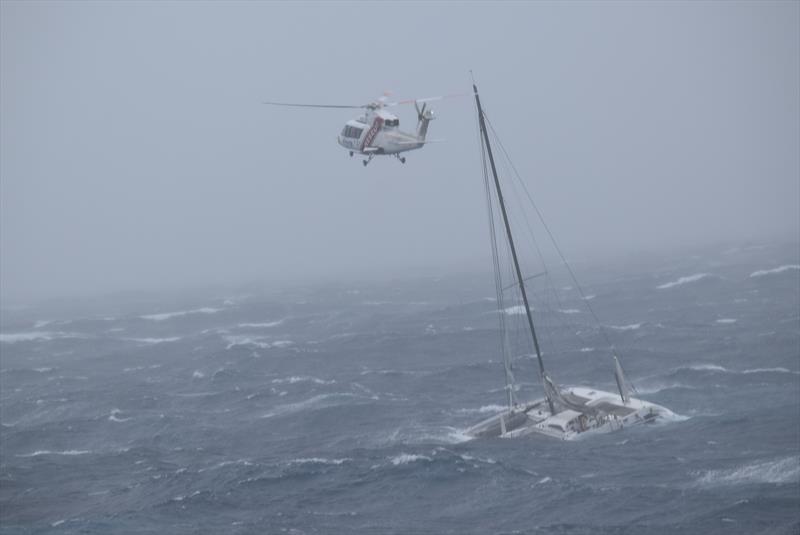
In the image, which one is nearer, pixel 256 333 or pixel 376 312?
pixel 256 333

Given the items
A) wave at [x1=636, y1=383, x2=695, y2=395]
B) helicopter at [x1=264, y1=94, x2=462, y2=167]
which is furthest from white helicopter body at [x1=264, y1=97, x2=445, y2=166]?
wave at [x1=636, y1=383, x2=695, y2=395]

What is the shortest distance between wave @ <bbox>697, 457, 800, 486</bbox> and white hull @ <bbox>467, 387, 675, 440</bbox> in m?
9.28

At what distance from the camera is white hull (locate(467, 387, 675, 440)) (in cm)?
4684

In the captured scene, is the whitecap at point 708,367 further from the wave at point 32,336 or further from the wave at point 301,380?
the wave at point 32,336

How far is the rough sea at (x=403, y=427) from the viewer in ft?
118

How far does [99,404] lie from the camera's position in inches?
2704

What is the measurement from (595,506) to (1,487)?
113 feet

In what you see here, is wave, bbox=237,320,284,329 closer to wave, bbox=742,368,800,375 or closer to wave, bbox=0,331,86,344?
wave, bbox=0,331,86,344

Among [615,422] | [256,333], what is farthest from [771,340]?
[256,333]

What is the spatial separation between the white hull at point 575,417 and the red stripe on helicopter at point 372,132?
19.2 metres

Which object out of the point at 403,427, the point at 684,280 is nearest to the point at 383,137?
the point at 403,427

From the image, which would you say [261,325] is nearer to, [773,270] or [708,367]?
[708,367]

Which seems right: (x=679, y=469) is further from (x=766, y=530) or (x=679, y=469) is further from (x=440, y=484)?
(x=440, y=484)

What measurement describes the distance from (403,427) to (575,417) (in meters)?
12.2
